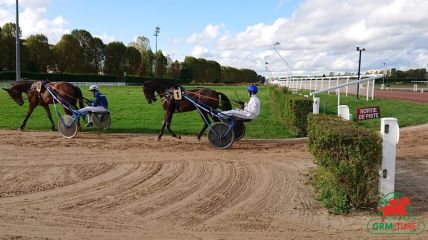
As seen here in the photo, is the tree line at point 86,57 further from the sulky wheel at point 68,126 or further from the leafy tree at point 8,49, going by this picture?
the sulky wheel at point 68,126

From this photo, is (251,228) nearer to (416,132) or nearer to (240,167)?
(240,167)

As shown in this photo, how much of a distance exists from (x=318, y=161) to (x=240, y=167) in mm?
2019

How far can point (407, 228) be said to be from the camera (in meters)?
4.59

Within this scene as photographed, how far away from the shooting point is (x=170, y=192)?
6004 millimetres

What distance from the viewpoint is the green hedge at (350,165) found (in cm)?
510

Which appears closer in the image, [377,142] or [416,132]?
[377,142]

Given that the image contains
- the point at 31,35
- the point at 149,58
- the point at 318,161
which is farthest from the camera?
the point at 149,58

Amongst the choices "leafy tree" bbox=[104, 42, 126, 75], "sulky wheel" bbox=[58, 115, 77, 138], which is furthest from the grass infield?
"leafy tree" bbox=[104, 42, 126, 75]

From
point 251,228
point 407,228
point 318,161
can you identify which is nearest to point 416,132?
point 318,161

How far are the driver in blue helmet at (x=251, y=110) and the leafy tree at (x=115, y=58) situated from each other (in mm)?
65553

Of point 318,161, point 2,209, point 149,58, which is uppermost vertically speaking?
point 149,58

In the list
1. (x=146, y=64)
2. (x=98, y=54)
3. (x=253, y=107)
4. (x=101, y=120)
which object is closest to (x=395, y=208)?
(x=253, y=107)

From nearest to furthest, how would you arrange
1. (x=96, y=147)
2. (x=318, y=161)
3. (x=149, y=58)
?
(x=318, y=161) → (x=96, y=147) → (x=149, y=58)

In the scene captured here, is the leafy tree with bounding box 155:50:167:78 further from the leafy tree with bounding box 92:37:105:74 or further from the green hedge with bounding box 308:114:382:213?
the green hedge with bounding box 308:114:382:213
